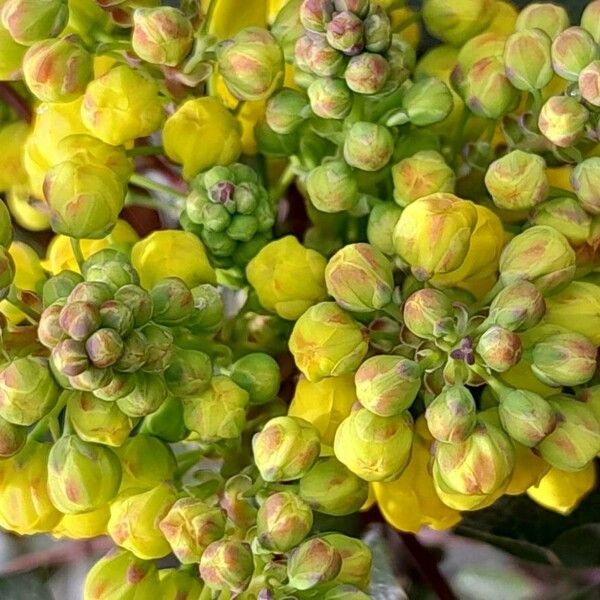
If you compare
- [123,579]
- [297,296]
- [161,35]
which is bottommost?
[123,579]

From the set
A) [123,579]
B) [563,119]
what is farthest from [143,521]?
[563,119]

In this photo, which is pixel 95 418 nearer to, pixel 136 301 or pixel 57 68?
pixel 136 301

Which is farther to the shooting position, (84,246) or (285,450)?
(84,246)

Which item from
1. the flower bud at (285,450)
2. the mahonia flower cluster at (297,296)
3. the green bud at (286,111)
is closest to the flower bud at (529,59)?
the mahonia flower cluster at (297,296)

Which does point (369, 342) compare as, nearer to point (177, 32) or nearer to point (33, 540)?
point (177, 32)

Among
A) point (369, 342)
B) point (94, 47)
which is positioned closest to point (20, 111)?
point (94, 47)
